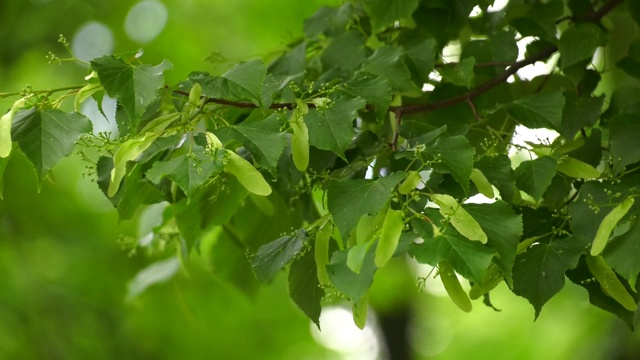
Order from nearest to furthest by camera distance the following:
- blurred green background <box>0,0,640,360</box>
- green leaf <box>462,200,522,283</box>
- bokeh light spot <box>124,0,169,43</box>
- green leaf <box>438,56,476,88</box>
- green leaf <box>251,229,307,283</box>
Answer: green leaf <box>462,200,522,283</box>
green leaf <box>251,229,307,283</box>
green leaf <box>438,56,476,88</box>
blurred green background <box>0,0,640,360</box>
bokeh light spot <box>124,0,169,43</box>

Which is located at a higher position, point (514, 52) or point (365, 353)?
point (514, 52)

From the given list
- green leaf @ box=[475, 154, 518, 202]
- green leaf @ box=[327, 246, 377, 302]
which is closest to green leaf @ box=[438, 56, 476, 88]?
green leaf @ box=[475, 154, 518, 202]

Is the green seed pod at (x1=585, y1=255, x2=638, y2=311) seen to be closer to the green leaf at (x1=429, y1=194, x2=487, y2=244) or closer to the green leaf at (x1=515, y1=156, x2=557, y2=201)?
the green leaf at (x1=515, y1=156, x2=557, y2=201)

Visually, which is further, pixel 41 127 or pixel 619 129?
pixel 619 129

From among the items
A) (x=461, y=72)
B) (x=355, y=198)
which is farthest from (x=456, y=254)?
(x=461, y=72)

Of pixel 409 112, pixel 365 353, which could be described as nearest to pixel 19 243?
pixel 409 112

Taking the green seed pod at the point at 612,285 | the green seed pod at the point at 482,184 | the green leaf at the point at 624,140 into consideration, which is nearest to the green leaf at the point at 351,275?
the green seed pod at the point at 482,184

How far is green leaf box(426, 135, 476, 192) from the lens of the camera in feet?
3.77

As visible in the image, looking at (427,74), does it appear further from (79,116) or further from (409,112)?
(79,116)

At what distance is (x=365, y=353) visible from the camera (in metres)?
7.04

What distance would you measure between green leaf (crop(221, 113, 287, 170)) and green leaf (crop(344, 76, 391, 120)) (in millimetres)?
178

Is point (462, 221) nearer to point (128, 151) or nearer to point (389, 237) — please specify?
point (389, 237)

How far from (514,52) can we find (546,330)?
13.9ft

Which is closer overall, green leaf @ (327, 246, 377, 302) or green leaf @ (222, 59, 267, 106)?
green leaf @ (327, 246, 377, 302)
